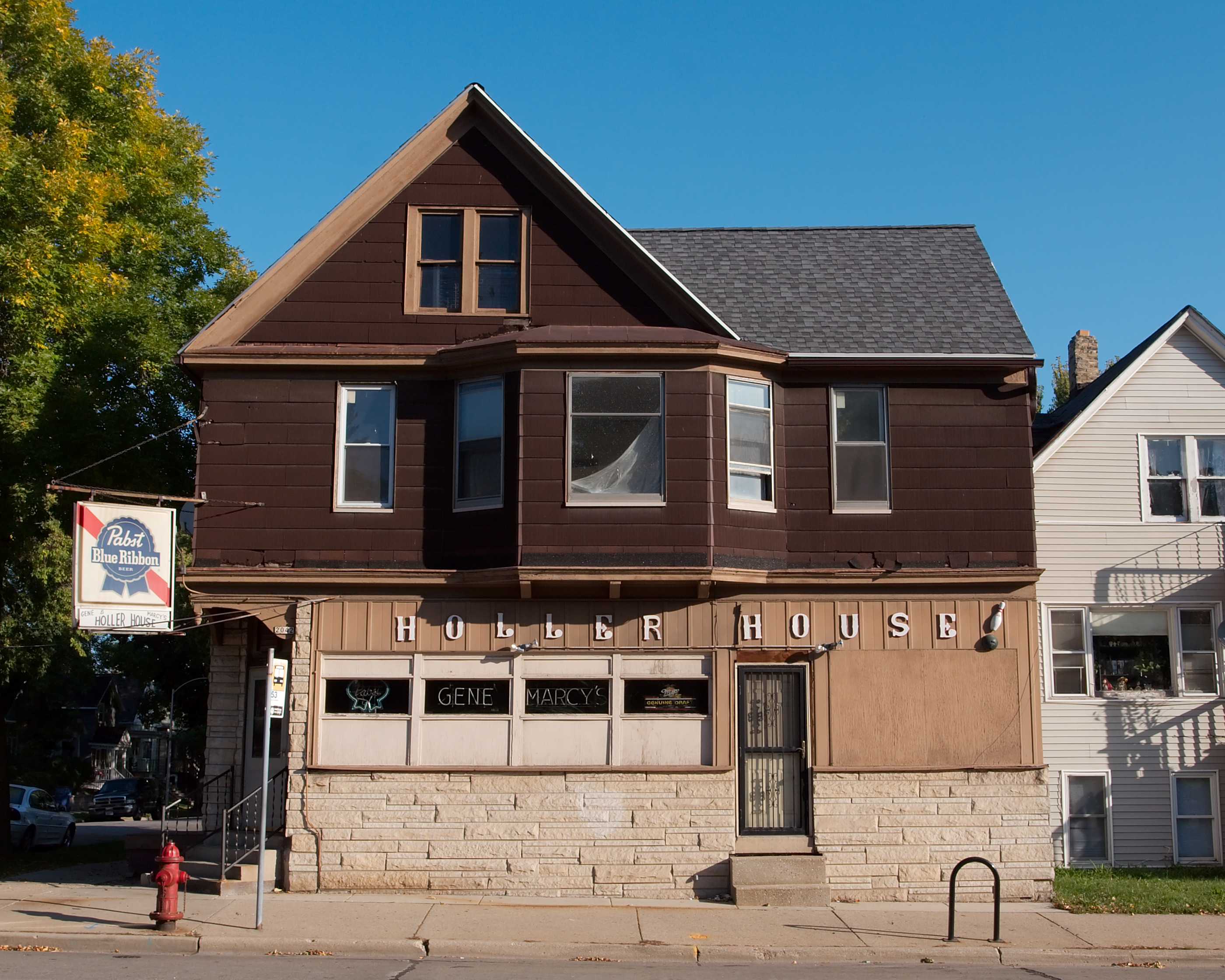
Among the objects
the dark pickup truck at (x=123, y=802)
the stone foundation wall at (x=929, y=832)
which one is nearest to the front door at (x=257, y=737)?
the stone foundation wall at (x=929, y=832)

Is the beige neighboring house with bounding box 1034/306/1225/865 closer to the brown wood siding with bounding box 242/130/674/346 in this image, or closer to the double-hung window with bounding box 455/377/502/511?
the brown wood siding with bounding box 242/130/674/346

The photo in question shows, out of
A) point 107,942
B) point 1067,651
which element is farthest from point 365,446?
point 1067,651

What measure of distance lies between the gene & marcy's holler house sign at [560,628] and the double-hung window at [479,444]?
1.36m

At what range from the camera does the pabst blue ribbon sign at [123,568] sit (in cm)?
1326

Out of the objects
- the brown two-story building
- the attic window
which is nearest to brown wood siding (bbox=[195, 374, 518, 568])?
the brown two-story building

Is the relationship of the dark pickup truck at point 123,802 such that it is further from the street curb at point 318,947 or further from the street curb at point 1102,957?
the street curb at point 1102,957

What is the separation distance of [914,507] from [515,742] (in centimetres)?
583

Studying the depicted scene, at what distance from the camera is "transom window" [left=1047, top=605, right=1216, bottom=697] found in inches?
711

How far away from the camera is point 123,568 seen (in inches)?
533

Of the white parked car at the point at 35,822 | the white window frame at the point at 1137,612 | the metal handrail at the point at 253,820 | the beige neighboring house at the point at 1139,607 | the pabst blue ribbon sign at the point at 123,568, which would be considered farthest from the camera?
the white parked car at the point at 35,822

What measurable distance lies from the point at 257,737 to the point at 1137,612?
13298 mm

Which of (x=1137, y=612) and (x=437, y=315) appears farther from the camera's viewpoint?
(x=1137, y=612)

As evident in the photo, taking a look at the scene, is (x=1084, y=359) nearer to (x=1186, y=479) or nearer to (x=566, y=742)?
(x=1186, y=479)

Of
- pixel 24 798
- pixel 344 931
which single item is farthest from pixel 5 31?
pixel 24 798
